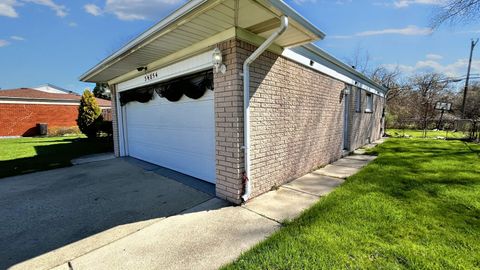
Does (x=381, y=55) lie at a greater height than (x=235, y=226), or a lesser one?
greater

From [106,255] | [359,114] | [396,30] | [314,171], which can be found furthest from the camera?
[396,30]

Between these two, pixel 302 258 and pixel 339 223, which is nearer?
pixel 302 258

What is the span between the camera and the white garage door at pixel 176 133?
4.57 metres

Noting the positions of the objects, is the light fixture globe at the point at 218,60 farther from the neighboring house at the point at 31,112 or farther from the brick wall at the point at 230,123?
the neighboring house at the point at 31,112

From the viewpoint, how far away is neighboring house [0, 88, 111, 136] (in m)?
15.7

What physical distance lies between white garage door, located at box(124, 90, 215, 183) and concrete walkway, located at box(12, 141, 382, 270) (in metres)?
1.44

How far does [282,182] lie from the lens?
14.6 feet

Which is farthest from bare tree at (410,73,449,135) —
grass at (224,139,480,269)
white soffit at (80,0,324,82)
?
white soffit at (80,0,324,82)

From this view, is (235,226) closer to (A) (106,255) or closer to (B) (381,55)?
(A) (106,255)

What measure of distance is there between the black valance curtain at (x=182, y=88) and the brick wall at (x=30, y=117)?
16.9 m

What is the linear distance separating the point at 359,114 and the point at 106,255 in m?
9.47

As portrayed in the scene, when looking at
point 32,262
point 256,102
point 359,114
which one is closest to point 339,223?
point 256,102

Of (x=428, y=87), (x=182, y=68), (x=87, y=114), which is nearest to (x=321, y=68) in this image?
(x=182, y=68)

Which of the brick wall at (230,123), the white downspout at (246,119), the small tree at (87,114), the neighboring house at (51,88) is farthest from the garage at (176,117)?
the neighboring house at (51,88)
